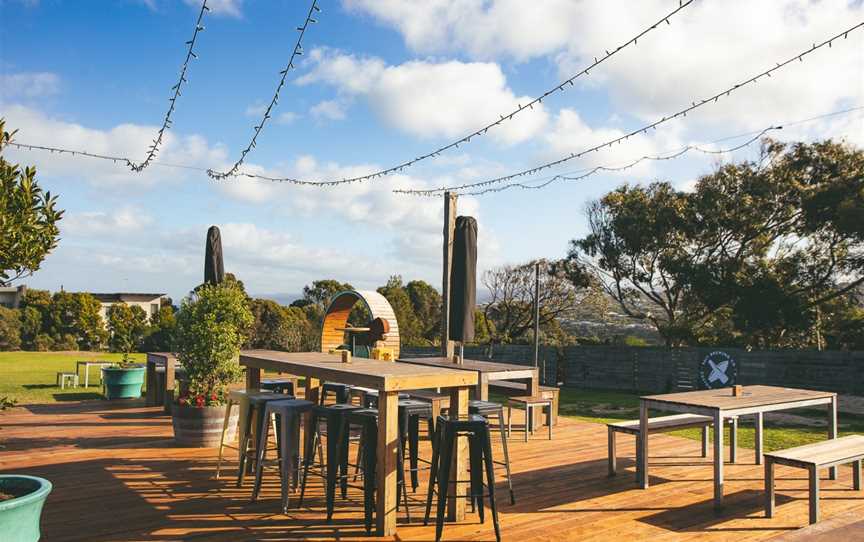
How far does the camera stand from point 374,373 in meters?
4.10

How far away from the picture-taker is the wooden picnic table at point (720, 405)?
4715 millimetres

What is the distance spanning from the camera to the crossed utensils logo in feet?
40.6

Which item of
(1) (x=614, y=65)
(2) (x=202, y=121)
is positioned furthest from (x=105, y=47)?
(1) (x=614, y=65)

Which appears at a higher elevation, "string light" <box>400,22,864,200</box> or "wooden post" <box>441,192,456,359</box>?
"string light" <box>400,22,864,200</box>

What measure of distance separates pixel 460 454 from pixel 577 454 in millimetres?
2569

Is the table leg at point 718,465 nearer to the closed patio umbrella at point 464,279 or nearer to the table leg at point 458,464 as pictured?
the table leg at point 458,464

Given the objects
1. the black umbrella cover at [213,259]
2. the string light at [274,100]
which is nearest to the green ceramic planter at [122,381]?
the string light at [274,100]

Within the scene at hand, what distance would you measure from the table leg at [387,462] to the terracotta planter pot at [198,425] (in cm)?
311

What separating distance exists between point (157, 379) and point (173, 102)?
4695 millimetres

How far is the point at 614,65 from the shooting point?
20.1ft

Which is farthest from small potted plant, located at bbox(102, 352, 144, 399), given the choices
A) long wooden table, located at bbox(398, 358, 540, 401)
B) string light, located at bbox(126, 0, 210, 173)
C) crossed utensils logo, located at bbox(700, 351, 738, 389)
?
crossed utensils logo, located at bbox(700, 351, 738, 389)

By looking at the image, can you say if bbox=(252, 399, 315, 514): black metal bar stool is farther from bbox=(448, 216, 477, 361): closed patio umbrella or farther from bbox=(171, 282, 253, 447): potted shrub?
bbox=(171, 282, 253, 447): potted shrub

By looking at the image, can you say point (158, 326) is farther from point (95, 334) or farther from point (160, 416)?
point (160, 416)

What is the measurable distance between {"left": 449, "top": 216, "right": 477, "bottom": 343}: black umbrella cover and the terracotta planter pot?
2.45m
